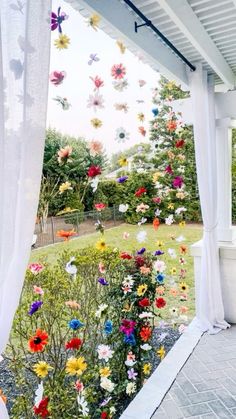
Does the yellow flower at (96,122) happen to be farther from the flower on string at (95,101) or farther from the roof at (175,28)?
the roof at (175,28)

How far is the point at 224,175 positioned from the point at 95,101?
2.00 m

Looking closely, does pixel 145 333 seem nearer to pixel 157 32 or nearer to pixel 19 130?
pixel 19 130

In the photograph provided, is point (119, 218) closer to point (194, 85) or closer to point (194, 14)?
point (194, 85)

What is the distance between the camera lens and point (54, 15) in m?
1.24

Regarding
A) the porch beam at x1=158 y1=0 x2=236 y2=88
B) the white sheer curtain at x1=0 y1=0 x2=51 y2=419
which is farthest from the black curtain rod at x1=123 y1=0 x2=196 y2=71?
the white sheer curtain at x1=0 y1=0 x2=51 y2=419

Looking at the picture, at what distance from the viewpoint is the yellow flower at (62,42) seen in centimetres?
130

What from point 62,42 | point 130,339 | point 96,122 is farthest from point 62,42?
point 130,339

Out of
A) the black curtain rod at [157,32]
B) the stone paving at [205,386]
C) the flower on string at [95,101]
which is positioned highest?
the black curtain rod at [157,32]

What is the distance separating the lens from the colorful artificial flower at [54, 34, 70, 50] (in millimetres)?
1304

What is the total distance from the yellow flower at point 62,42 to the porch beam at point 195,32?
561 mm

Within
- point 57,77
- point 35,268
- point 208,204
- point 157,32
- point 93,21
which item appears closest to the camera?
point 57,77

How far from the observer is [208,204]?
291 centimetres

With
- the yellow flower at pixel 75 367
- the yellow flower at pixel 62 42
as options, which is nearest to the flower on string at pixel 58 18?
the yellow flower at pixel 62 42

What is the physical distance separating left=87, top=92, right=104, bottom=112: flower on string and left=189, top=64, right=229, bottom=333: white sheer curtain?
1.43 metres
